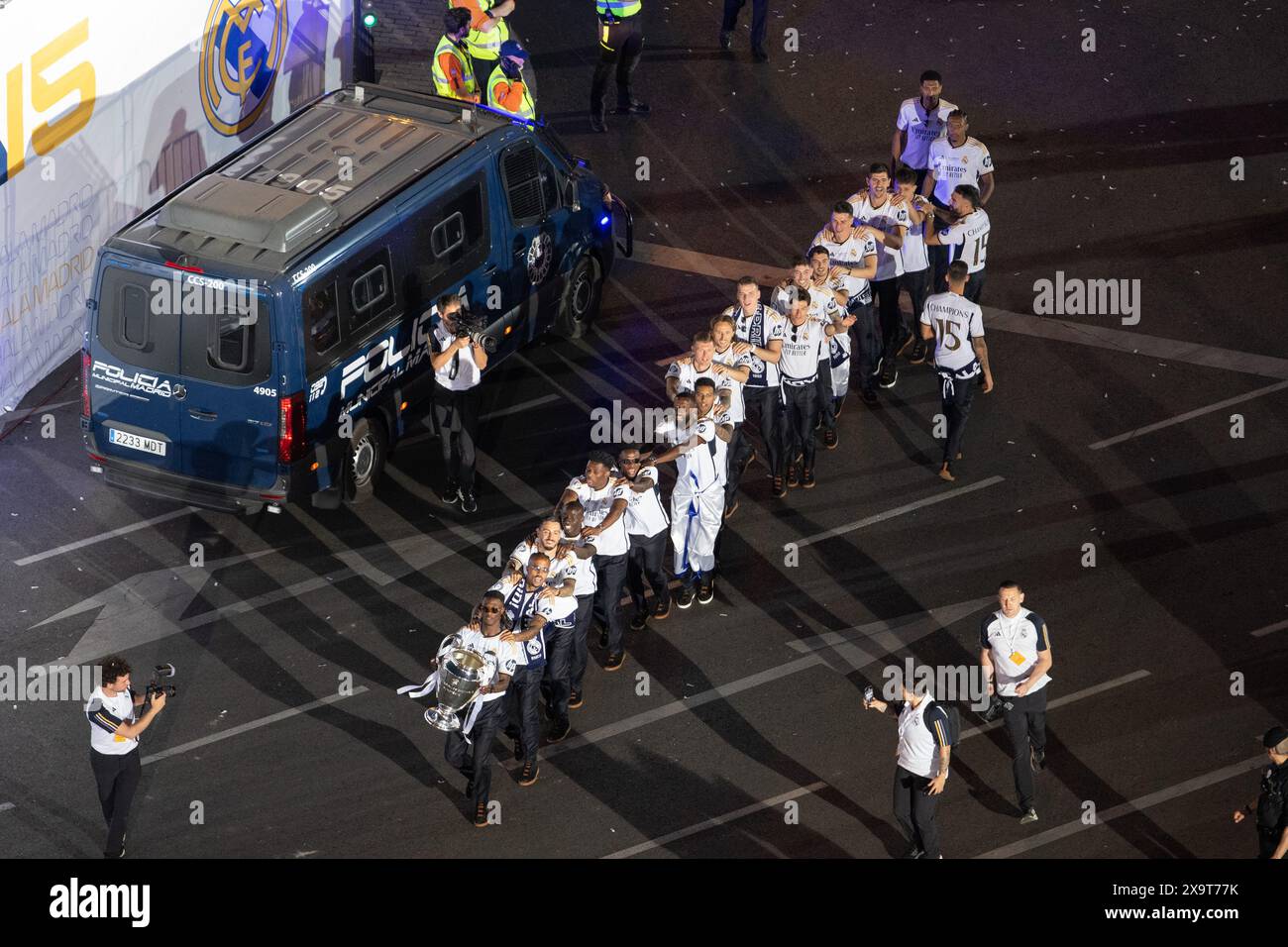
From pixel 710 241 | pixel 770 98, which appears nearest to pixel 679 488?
pixel 710 241

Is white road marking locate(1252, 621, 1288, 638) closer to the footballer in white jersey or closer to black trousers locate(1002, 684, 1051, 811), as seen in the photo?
A: black trousers locate(1002, 684, 1051, 811)

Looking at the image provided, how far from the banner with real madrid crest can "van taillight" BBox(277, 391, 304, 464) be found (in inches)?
102

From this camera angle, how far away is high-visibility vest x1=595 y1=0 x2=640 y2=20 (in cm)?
2145

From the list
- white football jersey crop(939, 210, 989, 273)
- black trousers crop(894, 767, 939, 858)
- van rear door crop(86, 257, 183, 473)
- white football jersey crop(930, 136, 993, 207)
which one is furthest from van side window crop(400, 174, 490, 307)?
black trousers crop(894, 767, 939, 858)

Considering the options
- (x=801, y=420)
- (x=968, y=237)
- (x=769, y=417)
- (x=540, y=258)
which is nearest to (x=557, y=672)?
(x=769, y=417)

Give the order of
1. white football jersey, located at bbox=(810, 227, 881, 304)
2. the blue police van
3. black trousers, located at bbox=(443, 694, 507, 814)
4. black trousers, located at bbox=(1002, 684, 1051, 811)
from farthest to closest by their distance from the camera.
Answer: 1. white football jersey, located at bbox=(810, 227, 881, 304)
2. the blue police van
3. black trousers, located at bbox=(1002, 684, 1051, 811)
4. black trousers, located at bbox=(443, 694, 507, 814)

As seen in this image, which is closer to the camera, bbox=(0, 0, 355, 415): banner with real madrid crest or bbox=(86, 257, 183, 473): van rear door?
bbox=(86, 257, 183, 473): van rear door

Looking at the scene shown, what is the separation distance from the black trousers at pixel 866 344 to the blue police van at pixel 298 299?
10.2ft

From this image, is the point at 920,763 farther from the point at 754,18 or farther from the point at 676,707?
the point at 754,18

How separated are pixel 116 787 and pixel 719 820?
3954mm

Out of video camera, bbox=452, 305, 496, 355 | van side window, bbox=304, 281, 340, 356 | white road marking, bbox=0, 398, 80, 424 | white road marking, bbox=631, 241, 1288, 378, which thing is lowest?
white road marking, bbox=0, 398, 80, 424

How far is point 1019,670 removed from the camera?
12570mm

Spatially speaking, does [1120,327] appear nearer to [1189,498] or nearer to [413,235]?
[1189,498]

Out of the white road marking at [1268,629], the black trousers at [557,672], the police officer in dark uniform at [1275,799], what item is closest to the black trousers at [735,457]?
the black trousers at [557,672]
